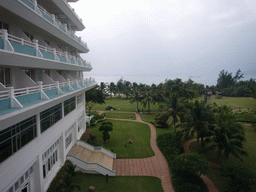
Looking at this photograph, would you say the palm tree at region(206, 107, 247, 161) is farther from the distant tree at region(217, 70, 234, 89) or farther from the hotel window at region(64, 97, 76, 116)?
the distant tree at region(217, 70, 234, 89)

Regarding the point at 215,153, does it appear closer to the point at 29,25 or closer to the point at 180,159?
the point at 180,159

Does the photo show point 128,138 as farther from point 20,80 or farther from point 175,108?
point 20,80

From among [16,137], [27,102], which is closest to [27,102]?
[27,102]

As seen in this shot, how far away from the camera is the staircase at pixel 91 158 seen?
14.8 m

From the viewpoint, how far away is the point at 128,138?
2367 cm

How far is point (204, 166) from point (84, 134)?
15.6 metres

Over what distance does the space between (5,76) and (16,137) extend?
3388 mm

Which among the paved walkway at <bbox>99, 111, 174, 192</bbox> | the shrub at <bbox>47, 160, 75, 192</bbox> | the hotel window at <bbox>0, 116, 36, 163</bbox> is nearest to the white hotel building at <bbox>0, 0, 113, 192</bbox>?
the hotel window at <bbox>0, 116, 36, 163</bbox>

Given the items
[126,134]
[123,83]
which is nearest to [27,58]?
[126,134]

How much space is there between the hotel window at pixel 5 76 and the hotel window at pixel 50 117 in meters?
2.86

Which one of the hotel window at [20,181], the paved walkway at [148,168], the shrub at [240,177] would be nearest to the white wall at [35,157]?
the hotel window at [20,181]

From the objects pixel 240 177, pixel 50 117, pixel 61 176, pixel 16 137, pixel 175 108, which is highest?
pixel 50 117

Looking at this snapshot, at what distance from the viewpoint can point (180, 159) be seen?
45.2 ft

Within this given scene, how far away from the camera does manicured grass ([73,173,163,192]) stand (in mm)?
12961
